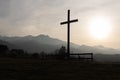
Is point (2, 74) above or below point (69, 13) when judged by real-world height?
below

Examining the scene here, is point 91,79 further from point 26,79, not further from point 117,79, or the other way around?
point 26,79

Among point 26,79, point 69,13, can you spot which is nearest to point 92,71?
point 26,79

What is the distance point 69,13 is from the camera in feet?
122

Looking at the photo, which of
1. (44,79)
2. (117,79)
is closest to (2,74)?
(44,79)

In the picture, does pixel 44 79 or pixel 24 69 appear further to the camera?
pixel 24 69

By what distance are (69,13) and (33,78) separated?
18614mm

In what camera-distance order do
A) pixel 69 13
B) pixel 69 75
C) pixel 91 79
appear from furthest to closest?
pixel 69 13 → pixel 69 75 → pixel 91 79

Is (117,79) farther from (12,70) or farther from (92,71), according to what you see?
(12,70)

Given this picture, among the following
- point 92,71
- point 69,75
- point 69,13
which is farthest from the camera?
point 69,13

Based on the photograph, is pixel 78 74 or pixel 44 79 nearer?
pixel 44 79

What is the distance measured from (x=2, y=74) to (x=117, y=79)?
28.1 feet

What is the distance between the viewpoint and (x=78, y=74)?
21.5 m

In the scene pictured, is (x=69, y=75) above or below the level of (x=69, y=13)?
below

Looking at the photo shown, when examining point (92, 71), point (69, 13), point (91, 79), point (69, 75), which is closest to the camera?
point (91, 79)
